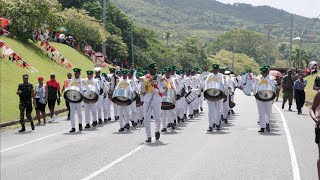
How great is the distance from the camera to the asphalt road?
1029cm

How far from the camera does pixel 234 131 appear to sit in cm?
1758

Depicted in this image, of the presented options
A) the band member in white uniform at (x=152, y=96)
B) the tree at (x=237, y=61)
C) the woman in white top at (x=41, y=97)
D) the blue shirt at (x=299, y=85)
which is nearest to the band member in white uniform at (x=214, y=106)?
the band member in white uniform at (x=152, y=96)

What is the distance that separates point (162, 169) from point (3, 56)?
27533 mm

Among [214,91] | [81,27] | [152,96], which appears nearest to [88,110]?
[214,91]

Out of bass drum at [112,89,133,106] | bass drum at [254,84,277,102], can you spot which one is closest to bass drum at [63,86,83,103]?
bass drum at [112,89,133,106]

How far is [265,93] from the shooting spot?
17125 millimetres

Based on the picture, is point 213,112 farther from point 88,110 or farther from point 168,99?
point 88,110

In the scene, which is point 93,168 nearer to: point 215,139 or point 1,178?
point 1,178

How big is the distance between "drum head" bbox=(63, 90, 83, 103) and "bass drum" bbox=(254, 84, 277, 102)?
213 inches

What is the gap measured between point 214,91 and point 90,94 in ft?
13.6

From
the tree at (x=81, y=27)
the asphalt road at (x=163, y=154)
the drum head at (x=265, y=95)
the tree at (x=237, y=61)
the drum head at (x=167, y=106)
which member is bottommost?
the asphalt road at (x=163, y=154)

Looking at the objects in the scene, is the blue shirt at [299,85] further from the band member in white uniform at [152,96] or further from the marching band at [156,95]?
the band member in white uniform at [152,96]

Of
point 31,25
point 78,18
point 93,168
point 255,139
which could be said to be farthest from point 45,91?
point 78,18

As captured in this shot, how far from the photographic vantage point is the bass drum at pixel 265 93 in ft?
56.0
